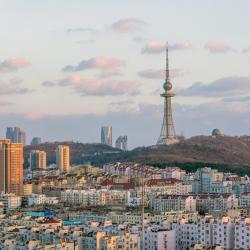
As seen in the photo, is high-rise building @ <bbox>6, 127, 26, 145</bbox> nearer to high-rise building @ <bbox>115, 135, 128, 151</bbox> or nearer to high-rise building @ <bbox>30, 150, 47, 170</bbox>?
high-rise building @ <bbox>115, 135, 128, 151</bbox>

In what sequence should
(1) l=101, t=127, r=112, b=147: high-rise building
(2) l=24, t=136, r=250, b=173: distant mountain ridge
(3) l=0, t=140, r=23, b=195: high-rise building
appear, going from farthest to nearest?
(1) l=101, t=127, r=112, b=147: high-rise building
(2) l=24, t=136, r=250, b=173: distant mountain ridge
(3) l=0, t=140, r=23, b=195: high-rise building

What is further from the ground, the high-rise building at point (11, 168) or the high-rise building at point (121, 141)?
the high-rise building at point (121, 141)

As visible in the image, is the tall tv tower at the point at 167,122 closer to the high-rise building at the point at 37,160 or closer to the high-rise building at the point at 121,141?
the high-rise building at the point at 37,160

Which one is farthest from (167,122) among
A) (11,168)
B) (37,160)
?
(11,168)

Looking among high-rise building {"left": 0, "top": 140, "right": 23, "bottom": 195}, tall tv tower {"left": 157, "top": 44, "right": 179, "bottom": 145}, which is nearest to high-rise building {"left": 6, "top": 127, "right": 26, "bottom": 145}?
tall tv tower {"left": 157, "top": 44, "right": 179, "bottom": 145}

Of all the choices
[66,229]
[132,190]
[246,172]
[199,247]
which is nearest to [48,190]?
[132,190]

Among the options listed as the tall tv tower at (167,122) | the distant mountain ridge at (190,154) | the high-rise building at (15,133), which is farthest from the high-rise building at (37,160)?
the high-rise building at (15,133)

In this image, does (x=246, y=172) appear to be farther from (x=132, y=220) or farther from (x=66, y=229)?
(x=66, y=229)

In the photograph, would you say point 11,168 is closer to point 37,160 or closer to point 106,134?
point 37,160
